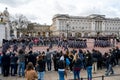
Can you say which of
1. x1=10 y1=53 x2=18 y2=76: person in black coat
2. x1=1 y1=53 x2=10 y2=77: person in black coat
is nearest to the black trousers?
x1=1 y1=53 x2=10 y2=77: person in black coat

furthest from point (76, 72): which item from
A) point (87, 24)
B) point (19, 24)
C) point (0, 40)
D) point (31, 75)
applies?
point (87, 24)

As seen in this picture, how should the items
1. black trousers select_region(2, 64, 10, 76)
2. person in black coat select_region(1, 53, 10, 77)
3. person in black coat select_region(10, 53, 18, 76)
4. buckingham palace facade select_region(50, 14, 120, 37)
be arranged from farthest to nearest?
buckingham palace facade select_region(50, 14, 120, 37) → black trousers select_region(2, 64, 10, 76) → person in black coat select_region(10, 53, 18, 76) → person in black coat select_region(1, 53, 10, 77)

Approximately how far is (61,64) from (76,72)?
160cm

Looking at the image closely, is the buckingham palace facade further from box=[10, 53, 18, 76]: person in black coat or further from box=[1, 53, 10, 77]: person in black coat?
box=[1, 53, 10, 77]: person in black coat

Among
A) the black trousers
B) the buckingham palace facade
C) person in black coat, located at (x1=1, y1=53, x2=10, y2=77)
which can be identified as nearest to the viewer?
person in black coat, located at (x1=1, y1=53, x2=10, y2=77)

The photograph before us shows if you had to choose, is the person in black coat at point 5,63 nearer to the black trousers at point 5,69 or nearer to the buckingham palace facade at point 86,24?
the black trousers at point 5,69

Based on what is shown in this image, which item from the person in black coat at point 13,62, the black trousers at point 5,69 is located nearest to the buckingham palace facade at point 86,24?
the person in black coat at point 13,62

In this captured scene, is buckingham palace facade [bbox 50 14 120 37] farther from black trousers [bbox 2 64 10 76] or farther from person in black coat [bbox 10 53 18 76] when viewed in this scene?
black trousers [bbox 2 64 10 76]

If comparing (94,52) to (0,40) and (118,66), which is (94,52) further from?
(0,40)

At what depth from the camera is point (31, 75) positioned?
32.3 feet

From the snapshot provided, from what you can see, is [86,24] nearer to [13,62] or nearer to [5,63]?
[13,62]

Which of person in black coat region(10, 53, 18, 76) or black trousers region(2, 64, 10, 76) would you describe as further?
black trousers region(2, 64, 10, 76)

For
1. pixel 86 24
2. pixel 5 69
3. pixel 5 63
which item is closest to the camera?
pixel 5 63

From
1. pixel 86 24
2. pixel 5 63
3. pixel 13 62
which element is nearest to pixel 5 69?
pixel 5 63
